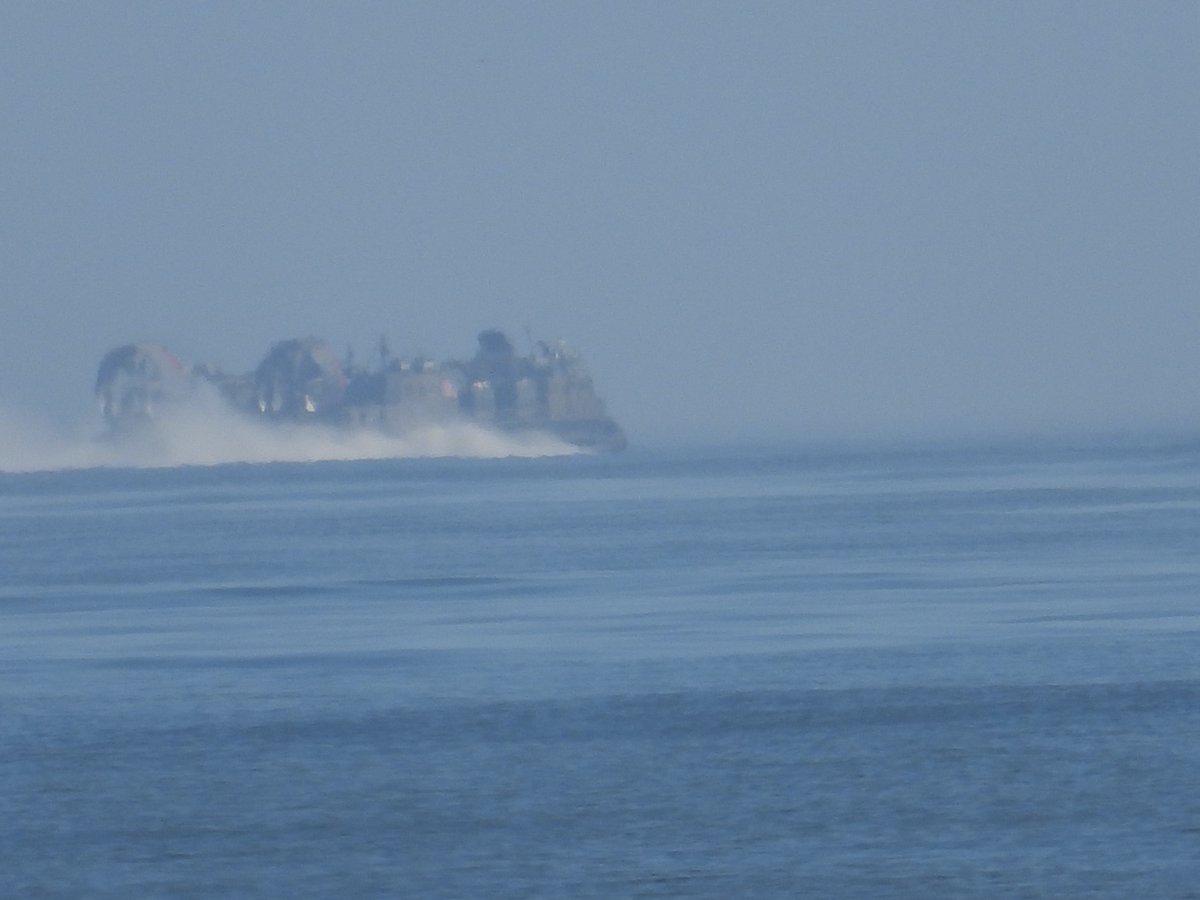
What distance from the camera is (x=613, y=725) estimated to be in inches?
813

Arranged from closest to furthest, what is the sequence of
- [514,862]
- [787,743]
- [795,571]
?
[514,862]
[787,743]
[795,571]

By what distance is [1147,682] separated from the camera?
73.6 feet

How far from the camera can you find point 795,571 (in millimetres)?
40062

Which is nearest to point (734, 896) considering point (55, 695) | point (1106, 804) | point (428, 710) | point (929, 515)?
point (1106, 804)

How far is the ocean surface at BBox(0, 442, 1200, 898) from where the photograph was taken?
15070 millimetres

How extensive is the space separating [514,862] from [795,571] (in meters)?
25.2


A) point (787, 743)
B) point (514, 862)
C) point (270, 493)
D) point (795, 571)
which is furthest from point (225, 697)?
point (270, 493)

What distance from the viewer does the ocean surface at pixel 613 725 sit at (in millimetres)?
15070

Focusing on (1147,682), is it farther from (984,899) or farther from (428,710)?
(984,899)

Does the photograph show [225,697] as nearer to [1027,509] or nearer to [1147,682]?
[1147,682]

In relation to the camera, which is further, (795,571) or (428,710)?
(795,571)

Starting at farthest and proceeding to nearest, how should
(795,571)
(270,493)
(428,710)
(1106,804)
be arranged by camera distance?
(270,493) → (795,571) → (428,710) → (1106,804)

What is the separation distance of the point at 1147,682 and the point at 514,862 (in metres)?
9.32

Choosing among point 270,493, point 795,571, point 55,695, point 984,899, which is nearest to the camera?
point 984,899
